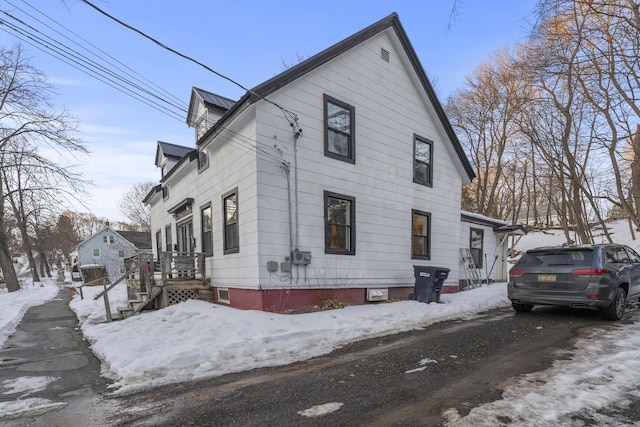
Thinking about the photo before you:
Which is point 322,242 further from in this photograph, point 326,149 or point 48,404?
point 48,404

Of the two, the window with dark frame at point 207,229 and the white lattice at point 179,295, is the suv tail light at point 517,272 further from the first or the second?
the white lattice at point 179,295

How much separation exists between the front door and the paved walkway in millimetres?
4675

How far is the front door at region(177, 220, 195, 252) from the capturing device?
1227 centimetres

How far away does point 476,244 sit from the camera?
14352 millimetres

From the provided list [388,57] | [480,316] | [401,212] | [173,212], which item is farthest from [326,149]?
A: [173,212]

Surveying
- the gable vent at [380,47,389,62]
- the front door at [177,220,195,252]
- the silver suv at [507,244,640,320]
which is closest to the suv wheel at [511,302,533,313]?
the silver suv at [507,244,640,320]

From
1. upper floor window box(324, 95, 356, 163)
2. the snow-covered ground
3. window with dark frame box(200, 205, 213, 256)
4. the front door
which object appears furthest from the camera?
the front door

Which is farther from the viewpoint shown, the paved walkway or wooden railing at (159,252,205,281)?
wooden railing at (159,252,205,281)

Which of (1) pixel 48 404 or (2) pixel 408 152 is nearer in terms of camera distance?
→ (1) pixel 48 404

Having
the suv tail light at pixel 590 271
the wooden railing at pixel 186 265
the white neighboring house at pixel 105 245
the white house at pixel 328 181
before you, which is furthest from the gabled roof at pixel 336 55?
the white neighboring house at pixel 105 245

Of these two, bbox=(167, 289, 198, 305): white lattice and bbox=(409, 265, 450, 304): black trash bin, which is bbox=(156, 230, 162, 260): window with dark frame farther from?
bbox=(409, 265, 450, 304): black trash bin

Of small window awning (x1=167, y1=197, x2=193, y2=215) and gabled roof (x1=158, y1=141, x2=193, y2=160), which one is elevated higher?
gabled roof (x1=158, y1=141, x2=193, y2=160)

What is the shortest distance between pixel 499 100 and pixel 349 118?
19687mm

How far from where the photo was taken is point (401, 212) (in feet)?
34.4
